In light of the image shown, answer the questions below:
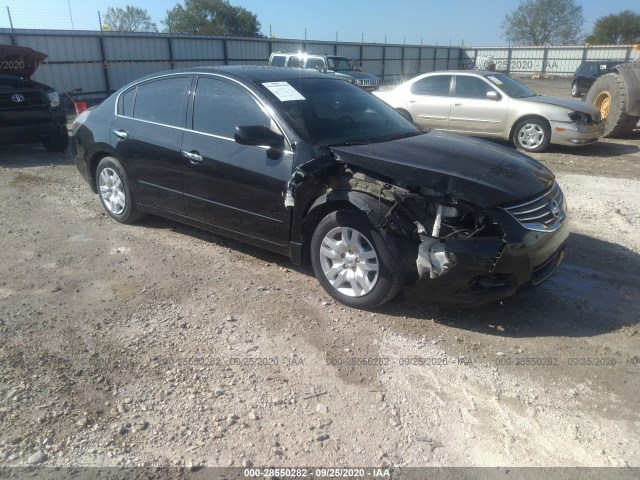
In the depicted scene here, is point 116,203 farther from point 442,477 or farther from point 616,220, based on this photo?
point 616,220

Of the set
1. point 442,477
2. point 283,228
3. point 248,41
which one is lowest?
point 442,477

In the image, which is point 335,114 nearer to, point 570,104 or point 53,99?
point 570,104

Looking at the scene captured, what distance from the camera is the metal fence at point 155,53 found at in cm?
1844

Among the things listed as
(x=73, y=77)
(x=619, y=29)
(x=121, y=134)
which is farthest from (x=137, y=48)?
(x=619, y=29)

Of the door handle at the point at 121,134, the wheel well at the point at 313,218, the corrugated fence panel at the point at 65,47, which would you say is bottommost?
the wheel well at the point at 313,218

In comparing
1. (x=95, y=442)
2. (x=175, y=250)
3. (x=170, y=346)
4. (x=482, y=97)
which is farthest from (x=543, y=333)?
(x=482, y=97)

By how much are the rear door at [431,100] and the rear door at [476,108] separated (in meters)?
0.15

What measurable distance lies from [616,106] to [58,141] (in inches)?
451

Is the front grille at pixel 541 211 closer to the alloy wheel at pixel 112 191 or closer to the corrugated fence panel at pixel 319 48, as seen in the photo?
the alloy wheel at pixel 112 191

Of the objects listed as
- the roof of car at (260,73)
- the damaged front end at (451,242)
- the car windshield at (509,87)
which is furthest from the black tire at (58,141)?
the car windshield at (509,87)

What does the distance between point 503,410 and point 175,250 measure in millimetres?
3400

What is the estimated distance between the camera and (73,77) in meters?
19.0

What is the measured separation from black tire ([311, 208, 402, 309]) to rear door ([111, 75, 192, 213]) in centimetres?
169

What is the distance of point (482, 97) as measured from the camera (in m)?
10.4
